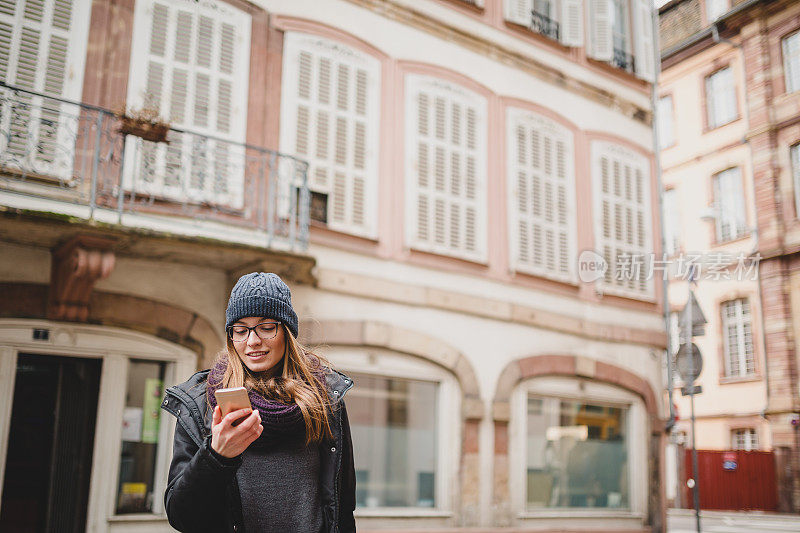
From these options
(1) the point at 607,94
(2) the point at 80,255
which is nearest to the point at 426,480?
(2) the point at 80,255

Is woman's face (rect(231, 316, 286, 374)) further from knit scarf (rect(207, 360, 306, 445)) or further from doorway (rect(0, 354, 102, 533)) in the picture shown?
doorway (rect(0, 354, 102, 533))

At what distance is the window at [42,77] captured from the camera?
7547 millimetres

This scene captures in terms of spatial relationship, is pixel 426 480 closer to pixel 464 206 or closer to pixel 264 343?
pixel 464 206

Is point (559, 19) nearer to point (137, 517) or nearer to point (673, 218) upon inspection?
point (137, 517)

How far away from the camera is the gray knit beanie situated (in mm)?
2742

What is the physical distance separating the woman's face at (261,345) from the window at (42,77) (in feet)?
17.6

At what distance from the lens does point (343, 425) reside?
2.90m

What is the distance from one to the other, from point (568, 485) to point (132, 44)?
762 centimetres

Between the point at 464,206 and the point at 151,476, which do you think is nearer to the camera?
the point at 151,476

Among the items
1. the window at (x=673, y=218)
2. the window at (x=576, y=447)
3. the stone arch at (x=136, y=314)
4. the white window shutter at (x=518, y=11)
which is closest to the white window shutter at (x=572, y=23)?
the white window shutter at (x=518, y=11)

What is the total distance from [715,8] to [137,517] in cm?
2188

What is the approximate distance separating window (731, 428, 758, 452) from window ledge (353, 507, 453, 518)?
47.5 feet

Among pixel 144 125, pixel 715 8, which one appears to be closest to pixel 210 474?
pixel 144 125

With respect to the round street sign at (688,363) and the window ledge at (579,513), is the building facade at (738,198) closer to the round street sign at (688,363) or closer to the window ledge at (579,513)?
the window ledge at (579,513)
